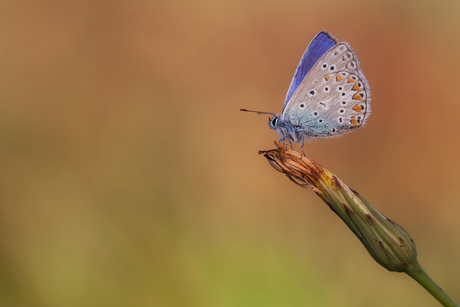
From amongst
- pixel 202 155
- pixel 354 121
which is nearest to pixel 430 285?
pixel 354 121

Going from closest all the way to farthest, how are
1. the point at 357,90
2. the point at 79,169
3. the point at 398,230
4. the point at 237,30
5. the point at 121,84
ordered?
1. the point at 398,230
2. the point at 357,90
3. the point at 79,169
4. the point at 121,84
5. the point at 237,30

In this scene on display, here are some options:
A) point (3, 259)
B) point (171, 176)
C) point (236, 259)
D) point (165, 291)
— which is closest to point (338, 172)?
point (236, 259)

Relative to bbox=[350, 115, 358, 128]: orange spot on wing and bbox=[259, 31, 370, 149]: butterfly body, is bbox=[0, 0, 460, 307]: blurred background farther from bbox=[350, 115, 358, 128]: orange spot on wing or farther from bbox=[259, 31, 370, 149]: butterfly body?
bbox=[350, 115, 358, 128]: orange spot on wing

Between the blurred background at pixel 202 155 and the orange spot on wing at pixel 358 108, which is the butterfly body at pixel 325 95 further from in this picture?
the blurred background at pixel 202 155

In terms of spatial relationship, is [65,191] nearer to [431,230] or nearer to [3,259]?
[3,259]

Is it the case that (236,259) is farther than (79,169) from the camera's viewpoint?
No

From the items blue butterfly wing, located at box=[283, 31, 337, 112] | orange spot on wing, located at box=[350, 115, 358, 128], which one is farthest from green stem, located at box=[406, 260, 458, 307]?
blue butterfly wing, located at box=[283, 31, 337, 112]
